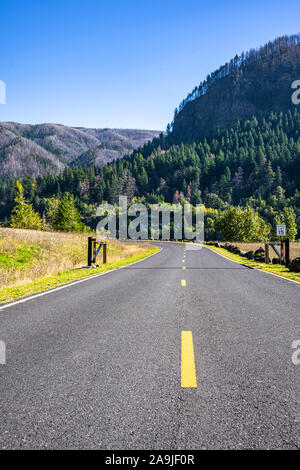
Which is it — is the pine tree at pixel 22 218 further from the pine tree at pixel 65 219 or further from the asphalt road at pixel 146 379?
the asphalt road at pixel 146 379

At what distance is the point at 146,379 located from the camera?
10.9ft

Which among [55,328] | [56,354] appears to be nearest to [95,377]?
[56,354]

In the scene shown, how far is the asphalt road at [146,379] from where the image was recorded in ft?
7.66

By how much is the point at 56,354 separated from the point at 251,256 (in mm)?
24422

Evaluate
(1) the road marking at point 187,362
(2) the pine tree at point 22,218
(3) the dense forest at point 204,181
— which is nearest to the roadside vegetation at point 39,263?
(1) the road marking at point 187,362

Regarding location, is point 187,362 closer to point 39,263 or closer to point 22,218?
point 39,263

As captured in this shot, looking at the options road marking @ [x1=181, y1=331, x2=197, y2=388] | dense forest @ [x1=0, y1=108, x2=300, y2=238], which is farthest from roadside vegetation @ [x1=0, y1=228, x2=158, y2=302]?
dense forest @ [x1=0, y1=108, x2=300, y2=238]

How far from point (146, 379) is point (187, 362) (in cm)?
71

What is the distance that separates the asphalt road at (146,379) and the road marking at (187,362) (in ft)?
0.24

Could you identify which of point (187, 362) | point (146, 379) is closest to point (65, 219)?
point (187, 362)

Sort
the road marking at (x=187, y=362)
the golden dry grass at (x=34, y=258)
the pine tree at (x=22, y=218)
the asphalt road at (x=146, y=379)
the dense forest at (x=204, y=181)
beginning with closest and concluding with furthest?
1. the asphalt road at (x=146, y=379)
2. the road marking at (x=187, y=362)
3. the golden dry grass at (x=34, y=258)
4. the pine tree at (x=22, y=218)
5. the dense forest at (x=204, y=181)

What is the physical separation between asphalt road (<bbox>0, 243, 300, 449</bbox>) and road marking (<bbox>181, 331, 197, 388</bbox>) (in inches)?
2.9

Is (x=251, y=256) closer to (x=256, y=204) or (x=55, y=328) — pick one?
(x=55, y=328)

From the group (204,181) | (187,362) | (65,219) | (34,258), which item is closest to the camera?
(187,362)
